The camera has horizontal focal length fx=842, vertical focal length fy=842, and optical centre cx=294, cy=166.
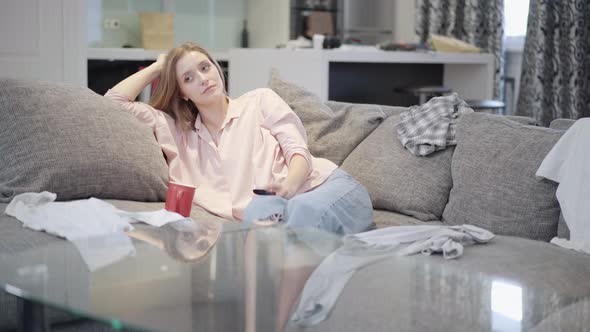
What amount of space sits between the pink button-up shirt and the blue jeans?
178 millimetres

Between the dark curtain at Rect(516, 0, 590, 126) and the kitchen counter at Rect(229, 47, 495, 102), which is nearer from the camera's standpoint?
the kitchen counter at Rect(229, 47, 495, 102)

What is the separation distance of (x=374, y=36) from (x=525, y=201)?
482 centimetres

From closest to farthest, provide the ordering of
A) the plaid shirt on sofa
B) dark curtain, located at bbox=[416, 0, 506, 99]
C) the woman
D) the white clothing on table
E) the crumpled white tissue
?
the crumpled white tissue, the white clothing on table, the woman, the plaid shirt on sofa, dark curtain, located at bbox=[416, 0, 506, 99]

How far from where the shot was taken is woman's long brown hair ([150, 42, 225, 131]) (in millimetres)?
2834

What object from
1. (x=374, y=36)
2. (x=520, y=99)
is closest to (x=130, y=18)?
(x=374, y=36)

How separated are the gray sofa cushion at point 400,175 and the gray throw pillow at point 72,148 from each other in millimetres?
698

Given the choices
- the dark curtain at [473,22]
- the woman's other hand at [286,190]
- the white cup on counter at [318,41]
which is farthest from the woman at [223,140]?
the dark curtain at [473,22]

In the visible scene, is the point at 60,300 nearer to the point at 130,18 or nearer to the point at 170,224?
the point at 170,224

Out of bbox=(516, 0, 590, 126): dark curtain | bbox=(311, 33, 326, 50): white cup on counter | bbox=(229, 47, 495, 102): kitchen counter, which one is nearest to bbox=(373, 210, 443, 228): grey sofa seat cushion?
bbox=(229, 47, 495, 102): kitchen counter

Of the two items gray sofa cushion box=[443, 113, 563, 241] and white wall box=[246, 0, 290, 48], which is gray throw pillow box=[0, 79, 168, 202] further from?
white wall box=[246, 0, 290, 48]

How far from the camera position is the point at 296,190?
265cm

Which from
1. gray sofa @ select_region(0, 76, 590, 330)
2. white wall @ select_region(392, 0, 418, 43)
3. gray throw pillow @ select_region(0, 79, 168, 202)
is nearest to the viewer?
gray sofa @ select_region(0, 76, 590, 330)

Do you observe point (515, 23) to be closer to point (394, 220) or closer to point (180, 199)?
point (394, 220)

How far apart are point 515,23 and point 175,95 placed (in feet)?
13.4
